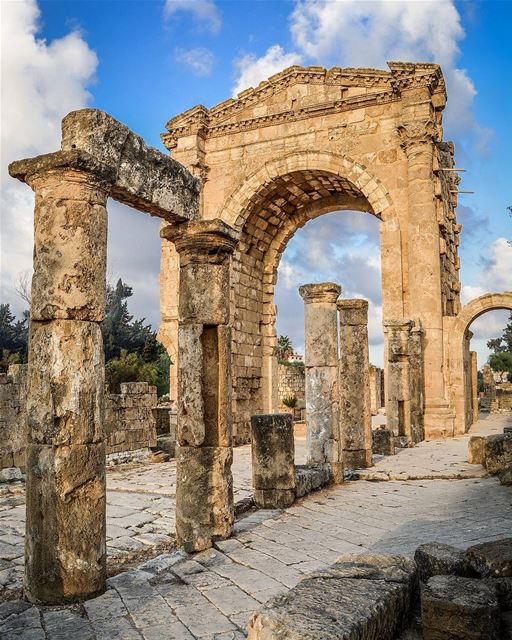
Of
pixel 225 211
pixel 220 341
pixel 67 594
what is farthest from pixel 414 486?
pixel 225 211

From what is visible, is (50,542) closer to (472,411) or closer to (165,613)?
(165,613)

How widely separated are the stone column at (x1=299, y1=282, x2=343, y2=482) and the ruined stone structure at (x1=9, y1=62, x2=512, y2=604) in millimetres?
1486

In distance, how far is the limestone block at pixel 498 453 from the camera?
887 cm

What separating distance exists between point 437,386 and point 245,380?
206 inches

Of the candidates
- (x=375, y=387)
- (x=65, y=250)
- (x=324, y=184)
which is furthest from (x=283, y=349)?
(x=65, y=250)

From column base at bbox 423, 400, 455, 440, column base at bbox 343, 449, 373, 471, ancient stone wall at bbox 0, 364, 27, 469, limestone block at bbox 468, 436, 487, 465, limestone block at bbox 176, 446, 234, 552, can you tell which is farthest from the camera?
column base at bbox 423, 400, 455, 440

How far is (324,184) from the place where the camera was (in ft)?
56.1

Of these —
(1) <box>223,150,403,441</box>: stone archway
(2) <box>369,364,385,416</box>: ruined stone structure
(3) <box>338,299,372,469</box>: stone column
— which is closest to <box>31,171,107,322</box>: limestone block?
(3) <box>338,299,372,469</box>: stone column

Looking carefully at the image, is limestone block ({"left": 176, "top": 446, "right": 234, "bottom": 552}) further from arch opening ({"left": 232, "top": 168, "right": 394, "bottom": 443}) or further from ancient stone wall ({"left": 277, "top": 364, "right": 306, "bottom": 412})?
ancient stone wall ({"left": 277, "top": 364, "right": 306, "bottom": 412})

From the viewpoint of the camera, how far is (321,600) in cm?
330

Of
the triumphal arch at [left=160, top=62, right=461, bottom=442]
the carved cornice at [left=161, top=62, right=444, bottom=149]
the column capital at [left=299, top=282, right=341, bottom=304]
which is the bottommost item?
the column capital at [left=299, top=282, right=341, bottom=304]

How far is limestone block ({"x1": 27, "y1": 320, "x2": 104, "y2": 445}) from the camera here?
164 inches

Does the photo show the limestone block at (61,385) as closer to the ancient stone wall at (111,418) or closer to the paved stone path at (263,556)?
the paved stone path at (263,556)

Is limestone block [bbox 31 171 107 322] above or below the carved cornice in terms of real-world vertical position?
below
